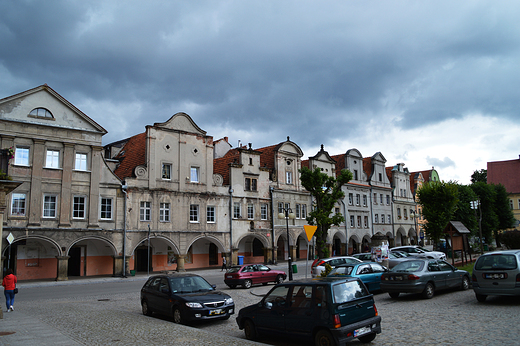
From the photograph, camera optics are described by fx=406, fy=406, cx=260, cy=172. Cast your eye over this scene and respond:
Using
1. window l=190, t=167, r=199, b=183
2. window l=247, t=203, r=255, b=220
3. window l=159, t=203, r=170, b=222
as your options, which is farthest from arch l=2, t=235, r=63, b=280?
window l=247, t=203, r=255, b=220

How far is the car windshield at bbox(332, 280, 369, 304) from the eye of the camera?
8.82 meters

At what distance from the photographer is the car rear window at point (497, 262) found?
12.9m

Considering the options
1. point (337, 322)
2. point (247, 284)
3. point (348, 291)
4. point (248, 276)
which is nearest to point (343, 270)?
point (248, 276)

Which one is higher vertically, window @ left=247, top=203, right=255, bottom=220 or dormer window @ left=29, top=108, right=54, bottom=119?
dormer window @ left=29, top=108, right=54, bottom=119

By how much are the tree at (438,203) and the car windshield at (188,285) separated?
1296 inches

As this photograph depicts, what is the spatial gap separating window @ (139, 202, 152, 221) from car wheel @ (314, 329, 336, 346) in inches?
1082

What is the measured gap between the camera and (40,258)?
30.4 meters

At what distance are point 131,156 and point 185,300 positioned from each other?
29251 mm

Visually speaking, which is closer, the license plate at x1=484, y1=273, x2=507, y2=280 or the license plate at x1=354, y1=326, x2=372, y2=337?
the license plate at x1=354, y1=326, x2=372, y2=337

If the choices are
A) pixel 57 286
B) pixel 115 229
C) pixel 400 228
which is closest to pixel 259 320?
pixel 57 286

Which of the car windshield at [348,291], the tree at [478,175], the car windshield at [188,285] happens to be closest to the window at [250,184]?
the car windshield at [188,285]

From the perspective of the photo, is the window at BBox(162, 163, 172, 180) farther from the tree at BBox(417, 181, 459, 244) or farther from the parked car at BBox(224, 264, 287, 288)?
the tree at BBox(417, 181, 459, 244)

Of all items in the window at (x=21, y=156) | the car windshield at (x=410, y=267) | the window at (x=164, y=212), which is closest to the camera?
the car windshield at (x=410, y=267)

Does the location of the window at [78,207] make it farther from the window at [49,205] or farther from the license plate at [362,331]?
the license plate at [362,331]
